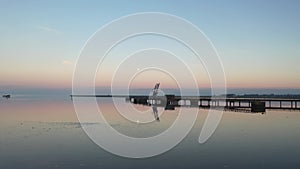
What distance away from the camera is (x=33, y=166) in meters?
15.4

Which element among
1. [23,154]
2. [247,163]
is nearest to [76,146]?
[23,154]

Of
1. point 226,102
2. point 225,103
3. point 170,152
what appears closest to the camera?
point 170,152

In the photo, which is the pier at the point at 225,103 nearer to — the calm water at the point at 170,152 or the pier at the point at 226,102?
the pier at the point at 226,102

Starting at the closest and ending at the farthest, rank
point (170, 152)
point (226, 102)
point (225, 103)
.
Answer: point (170, 152) → point (226, 102) → point (225, 103)

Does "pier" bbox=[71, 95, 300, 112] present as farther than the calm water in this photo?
Yes

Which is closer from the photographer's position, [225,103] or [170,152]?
[170,152]

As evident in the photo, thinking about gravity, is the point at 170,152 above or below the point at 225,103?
below

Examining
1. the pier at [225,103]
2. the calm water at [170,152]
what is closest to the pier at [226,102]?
the pier at [225,103]

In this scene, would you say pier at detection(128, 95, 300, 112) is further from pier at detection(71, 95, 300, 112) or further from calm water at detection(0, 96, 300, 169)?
calm water at detection(0, 96, 300, 169)

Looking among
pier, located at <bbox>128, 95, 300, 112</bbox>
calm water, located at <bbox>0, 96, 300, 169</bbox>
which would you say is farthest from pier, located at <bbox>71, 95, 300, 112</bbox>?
calm water, located at <bbox>0, 96, 300, 169</bbox>

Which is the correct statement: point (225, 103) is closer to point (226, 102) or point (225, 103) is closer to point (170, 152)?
point (226, 102)

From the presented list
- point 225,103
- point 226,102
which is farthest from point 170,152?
point 225,103

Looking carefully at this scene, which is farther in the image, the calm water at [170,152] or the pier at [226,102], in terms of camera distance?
the pier at [226,102]

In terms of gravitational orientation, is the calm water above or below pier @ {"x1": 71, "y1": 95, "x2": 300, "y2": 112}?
below
